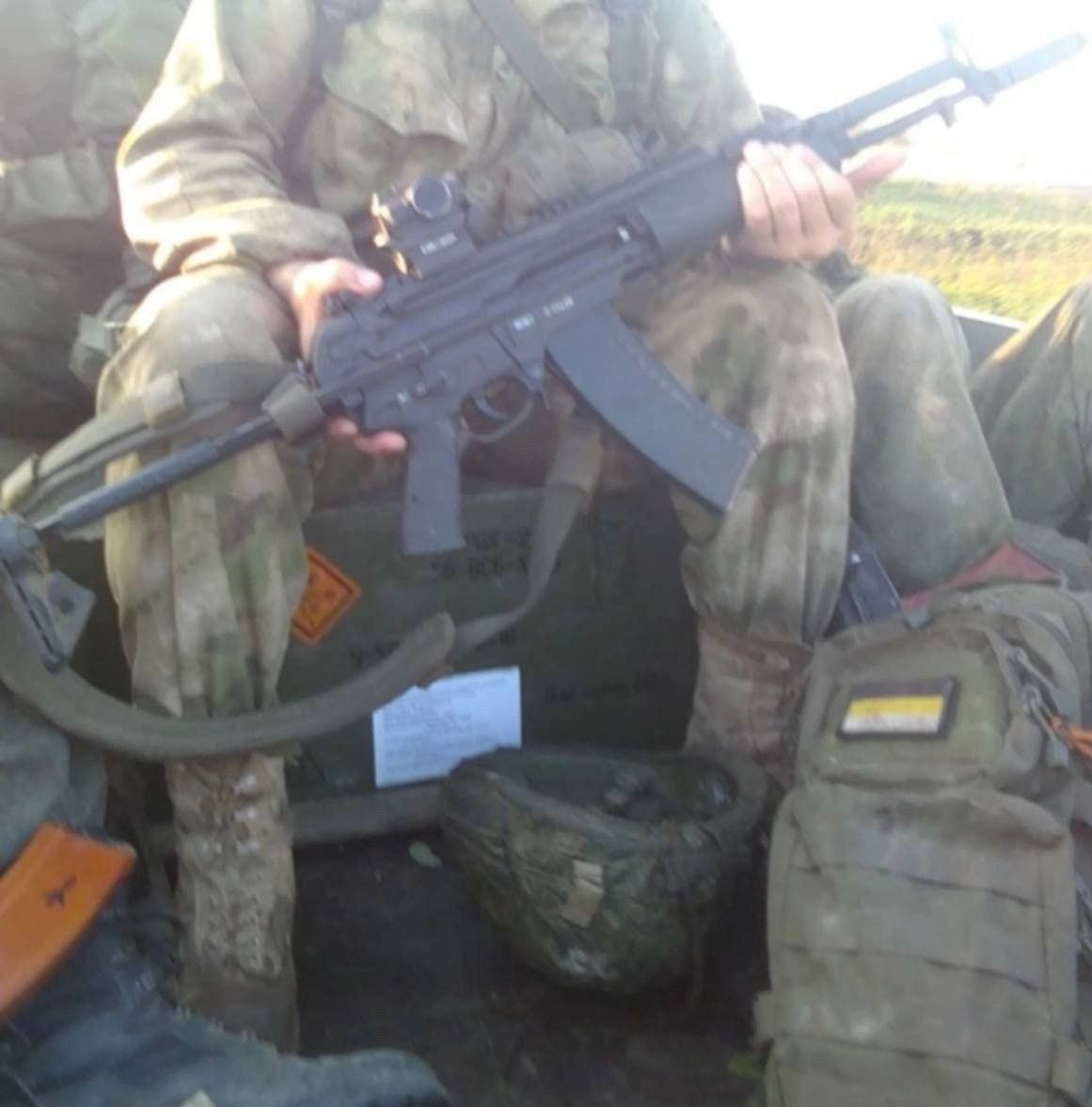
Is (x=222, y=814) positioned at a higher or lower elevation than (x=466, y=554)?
lower

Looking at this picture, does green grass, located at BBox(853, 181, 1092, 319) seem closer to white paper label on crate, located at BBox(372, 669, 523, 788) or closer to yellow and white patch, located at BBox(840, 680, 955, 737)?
white paper label on crate, located at BBox(372, 669, 523, 788)

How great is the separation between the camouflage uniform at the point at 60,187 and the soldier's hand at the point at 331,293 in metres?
0.54

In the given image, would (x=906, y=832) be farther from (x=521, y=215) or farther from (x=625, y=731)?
(x=521, y=215)

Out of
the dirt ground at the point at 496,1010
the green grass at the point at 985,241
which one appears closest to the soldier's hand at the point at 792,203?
the dirt ground at the point at 496,1010

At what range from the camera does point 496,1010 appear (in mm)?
1603

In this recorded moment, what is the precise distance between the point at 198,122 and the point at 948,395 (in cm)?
98

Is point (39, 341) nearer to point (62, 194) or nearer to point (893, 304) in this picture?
point (62, 194)

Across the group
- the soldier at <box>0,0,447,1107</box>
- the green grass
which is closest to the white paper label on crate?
the soldier at <box>0,0,447,1107</box>

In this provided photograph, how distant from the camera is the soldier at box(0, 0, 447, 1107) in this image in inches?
47.3

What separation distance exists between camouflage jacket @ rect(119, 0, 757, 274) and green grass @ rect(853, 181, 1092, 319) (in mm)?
1389

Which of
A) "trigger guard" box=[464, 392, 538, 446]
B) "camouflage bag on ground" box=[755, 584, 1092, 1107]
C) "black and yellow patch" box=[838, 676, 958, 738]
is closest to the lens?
"camouflage bag on ground" box=[755, 584, 1092, 1107]

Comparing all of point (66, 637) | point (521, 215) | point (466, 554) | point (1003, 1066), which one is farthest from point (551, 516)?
point (1003, 1066)

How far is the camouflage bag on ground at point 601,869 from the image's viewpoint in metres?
1.51

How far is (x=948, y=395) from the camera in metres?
1.85
